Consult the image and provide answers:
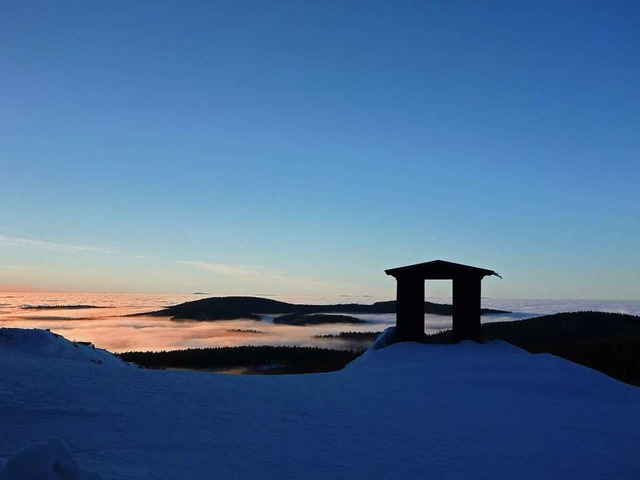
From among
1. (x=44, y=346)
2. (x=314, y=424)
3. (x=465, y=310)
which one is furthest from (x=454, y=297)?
(x=44, y=346)

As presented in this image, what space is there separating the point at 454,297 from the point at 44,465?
15.8 m

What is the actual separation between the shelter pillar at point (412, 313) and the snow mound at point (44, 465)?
1506cm

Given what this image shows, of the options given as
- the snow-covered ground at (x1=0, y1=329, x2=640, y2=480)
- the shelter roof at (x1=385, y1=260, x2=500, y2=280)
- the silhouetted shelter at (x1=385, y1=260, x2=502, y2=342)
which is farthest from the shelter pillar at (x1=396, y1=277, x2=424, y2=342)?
the snow-covered ground at (x1=0, y1=329, x2=640, y2=480)

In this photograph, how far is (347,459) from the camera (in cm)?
624

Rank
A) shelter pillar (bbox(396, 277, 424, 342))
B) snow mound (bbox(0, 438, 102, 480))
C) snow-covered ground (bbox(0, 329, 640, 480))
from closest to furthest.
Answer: snow mound (bbox(0, 438, 102, 480)) < snow-covered ground (bbox(0, 329, 640, 480)) < shelter pillar (bbox(396, 277, 424, 342))

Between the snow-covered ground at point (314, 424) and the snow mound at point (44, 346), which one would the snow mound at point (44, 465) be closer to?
the snow-covered ground at point (314, 424)

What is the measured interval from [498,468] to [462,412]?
299 centimetres

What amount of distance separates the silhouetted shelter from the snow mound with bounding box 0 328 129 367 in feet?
31.6

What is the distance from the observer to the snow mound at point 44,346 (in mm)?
13711

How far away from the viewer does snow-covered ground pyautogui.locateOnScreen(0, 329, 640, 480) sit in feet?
19.0

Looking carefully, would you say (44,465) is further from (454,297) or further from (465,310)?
(465,310)

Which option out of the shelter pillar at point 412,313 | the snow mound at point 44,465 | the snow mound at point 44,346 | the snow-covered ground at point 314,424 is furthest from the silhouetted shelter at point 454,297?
the snow mound at point 44,465

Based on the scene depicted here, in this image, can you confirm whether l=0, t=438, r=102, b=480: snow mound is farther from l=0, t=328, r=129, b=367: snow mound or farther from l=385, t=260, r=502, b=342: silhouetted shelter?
l=385, t=260, r=502, b=342: silhouetted shelter

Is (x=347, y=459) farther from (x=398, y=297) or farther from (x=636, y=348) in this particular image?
(x=636, y=348)
